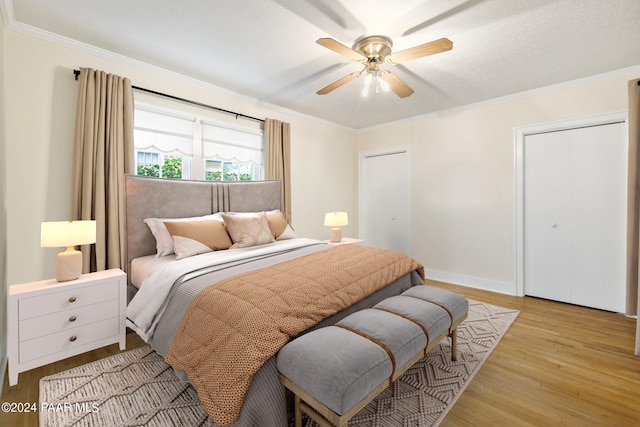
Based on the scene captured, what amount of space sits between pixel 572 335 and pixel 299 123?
3.99 m

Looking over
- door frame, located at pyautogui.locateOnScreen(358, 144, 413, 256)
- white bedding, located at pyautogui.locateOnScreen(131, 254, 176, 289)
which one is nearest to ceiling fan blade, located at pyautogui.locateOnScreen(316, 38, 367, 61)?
white bedding, located at pyautogui.locateOnScreen(131, 254, 176, 289)

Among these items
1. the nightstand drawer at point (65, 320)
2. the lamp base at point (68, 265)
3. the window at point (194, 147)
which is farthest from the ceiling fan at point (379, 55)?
the nightstand drawer at point (65, 320)

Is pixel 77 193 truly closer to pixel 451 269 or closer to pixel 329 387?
pixel 329 387

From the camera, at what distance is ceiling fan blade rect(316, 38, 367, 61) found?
6.21 feet

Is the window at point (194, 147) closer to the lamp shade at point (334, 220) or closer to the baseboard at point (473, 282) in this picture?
the lamp shade at point (334, 220)

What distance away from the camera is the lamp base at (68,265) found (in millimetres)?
2070

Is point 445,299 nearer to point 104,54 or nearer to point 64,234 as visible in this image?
point 64,234

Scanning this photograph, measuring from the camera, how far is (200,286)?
184 centimetres

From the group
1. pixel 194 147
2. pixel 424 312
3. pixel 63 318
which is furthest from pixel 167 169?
pixel 424 312

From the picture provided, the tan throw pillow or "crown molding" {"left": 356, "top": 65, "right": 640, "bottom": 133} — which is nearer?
"crown molding" {"left": 356, "top": 65, "right": 640, "bottom": 133}

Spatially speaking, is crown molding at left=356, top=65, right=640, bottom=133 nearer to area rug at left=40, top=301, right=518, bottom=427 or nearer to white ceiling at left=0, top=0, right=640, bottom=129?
white ceiling at left=0, top=0, right=640, bottom=129

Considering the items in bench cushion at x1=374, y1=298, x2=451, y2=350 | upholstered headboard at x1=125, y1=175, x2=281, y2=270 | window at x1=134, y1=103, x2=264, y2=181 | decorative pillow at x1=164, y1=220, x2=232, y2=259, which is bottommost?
bench cushion at x1=374, y1=298, x2=451, y2=350

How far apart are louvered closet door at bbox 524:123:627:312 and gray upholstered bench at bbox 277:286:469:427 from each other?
103 inches

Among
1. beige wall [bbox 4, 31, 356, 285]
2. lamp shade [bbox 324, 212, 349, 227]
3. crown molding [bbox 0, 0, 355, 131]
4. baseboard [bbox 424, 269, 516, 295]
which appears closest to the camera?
crown molding [bbox 0, 0, 355, 131]
